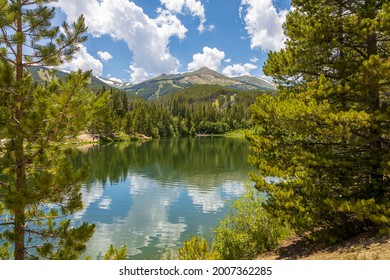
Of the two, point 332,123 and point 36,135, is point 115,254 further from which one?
point 332,123

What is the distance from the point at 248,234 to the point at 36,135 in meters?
10.7

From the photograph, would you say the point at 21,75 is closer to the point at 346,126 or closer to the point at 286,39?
the point at 346,126

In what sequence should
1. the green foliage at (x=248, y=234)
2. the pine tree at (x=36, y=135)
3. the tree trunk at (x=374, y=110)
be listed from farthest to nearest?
the green foliage at (x=248, y=234), the tree trunk at (x=374, y=110), the pine tree at (x=36, y=135)

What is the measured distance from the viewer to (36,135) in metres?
7.97

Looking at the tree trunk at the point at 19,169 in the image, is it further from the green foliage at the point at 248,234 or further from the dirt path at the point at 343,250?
the dirt path at the point at 343,250

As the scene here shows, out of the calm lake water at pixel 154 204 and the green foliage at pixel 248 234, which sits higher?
the green foliage at pixel 248 234

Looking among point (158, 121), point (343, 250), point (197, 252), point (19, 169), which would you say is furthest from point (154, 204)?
point (158, 121)

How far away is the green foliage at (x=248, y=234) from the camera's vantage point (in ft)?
44.4

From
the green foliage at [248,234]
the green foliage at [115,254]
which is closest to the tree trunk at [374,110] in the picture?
the green foliage at [248,234]

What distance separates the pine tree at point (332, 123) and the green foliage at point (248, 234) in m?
2.06

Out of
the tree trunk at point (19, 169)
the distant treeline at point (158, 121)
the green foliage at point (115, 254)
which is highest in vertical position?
the distant treeline at point (158, 121)

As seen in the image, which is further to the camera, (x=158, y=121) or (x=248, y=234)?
(x=158, y=121)
